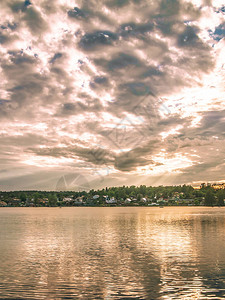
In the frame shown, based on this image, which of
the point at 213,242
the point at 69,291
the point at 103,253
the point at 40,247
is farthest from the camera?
the point at 213,242

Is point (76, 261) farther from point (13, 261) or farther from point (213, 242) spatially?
point (213, 242)

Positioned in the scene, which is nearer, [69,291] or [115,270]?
[69,291]

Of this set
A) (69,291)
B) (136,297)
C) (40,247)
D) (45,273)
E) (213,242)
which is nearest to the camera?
(136,297)

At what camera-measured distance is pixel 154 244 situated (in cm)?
6312

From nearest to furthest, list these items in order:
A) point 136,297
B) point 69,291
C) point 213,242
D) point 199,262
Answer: point 136,297, point 69,291, point 199,262, point 213,242

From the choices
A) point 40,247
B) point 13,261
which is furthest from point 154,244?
point 13,261

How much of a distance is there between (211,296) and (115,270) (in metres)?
14.3

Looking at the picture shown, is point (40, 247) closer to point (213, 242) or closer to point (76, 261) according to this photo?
point (76, 261)

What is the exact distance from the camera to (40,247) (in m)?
59.8

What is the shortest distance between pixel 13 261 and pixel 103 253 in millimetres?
14635

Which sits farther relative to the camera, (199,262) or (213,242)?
(213,242)

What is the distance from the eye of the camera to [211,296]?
2789cm

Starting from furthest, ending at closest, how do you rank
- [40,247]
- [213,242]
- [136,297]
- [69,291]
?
1. [213,242]
2. [40,247]
3. [69,291]
4. [136,297]

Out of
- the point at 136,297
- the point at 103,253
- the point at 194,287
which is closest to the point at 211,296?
the point at 194,287
